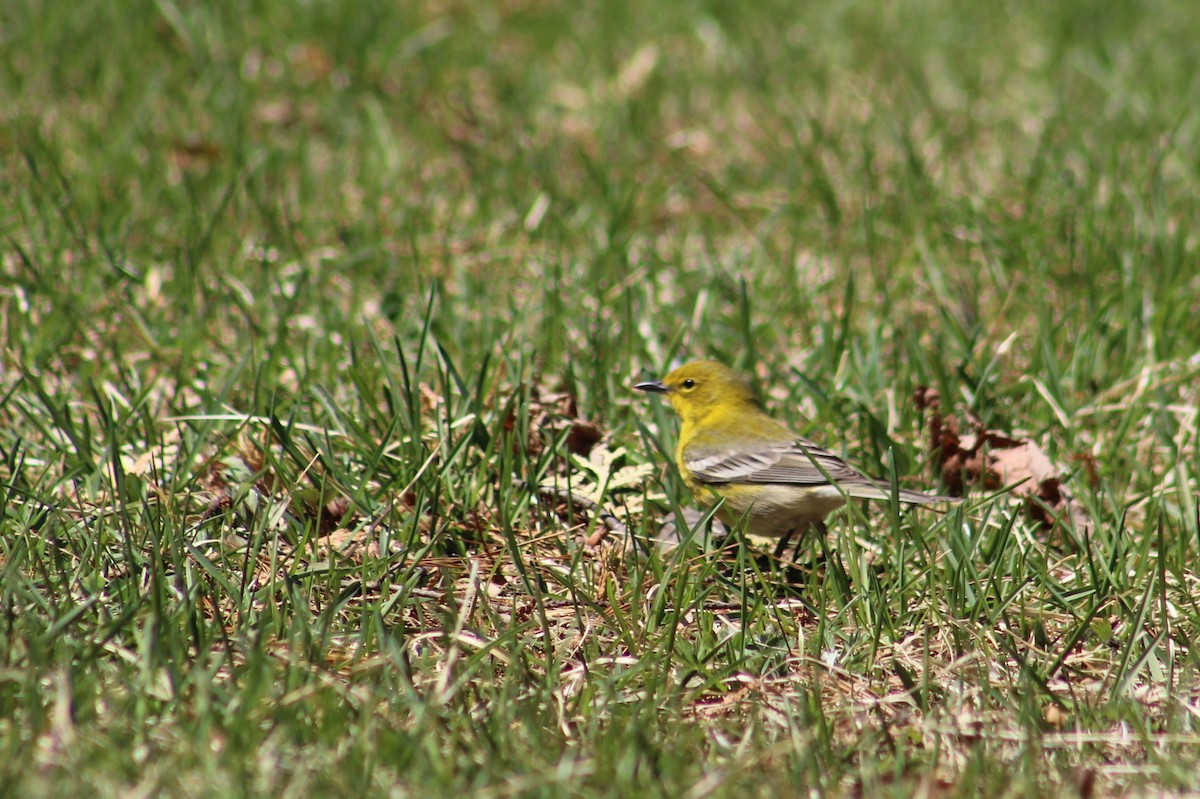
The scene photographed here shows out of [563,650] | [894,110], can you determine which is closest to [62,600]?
[563,650]

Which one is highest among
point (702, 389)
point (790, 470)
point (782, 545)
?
point (702, 389)

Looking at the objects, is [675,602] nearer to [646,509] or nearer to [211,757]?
[646,509]

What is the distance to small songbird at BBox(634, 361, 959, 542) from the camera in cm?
439

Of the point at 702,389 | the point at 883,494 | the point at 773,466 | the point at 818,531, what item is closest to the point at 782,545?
the point at 818,531

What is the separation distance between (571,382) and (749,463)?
813 millimetres

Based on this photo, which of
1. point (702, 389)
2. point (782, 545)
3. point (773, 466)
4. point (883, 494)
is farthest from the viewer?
point (702, 389)

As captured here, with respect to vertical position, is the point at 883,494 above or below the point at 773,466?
below

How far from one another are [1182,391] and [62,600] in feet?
14.1

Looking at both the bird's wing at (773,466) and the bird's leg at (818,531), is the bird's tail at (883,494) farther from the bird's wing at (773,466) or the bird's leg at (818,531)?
the bird's leg at (818,531)

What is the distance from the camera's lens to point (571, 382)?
5.09 m

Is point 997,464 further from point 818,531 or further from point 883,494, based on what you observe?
point 818,531

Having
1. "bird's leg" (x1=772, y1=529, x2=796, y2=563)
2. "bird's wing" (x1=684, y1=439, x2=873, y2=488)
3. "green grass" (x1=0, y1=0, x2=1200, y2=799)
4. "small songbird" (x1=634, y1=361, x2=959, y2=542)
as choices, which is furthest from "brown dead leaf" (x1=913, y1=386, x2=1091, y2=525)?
"bird's leg" (x1=772, y1=529, x2=796, y2=563)

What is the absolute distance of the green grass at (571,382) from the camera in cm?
301

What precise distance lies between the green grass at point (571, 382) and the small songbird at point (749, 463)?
13cm
